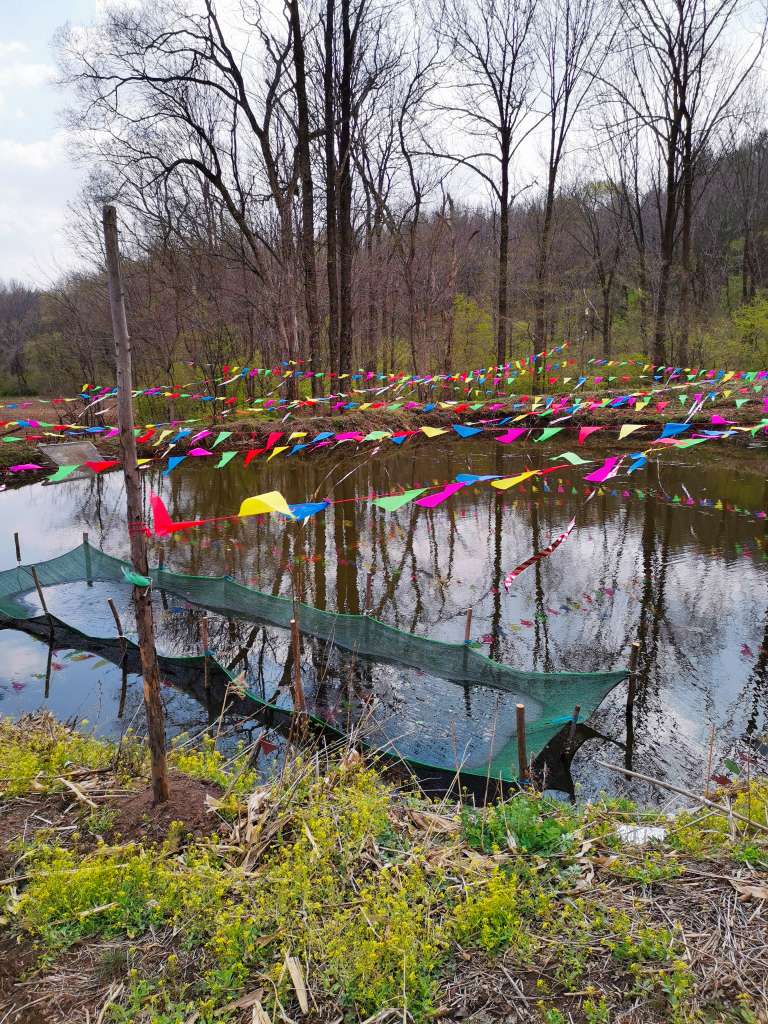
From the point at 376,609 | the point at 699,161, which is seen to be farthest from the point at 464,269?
the point at 376,609

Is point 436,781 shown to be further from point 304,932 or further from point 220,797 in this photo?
point 304,932

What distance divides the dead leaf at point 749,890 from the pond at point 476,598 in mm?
2068

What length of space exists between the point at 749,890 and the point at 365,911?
1.93 metres

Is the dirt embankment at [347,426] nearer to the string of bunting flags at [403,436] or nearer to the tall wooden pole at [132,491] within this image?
the string of bunting flags at [403,436]

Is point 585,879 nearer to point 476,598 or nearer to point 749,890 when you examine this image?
point 749,890

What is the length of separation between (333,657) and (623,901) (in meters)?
4.92

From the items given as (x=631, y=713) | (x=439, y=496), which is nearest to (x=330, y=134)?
(x=439, y=496)

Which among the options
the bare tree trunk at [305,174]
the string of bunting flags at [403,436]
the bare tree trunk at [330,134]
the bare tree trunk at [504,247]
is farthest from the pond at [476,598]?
the bare tree trunk at [504,247]

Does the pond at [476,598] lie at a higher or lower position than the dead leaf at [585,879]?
lower

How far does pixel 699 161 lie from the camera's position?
2231 cm

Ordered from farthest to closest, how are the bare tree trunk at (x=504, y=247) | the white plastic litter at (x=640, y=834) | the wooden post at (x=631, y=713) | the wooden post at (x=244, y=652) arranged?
the bare tree trunk at (x=504, y=247)
the wooden post at (x=244, y=652)
the wooden post at (x=631, y=713)
the white plastic litter at (x=640, y=834)

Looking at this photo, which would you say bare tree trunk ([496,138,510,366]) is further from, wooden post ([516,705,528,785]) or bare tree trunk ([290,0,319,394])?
wooden post ([516,705,528,785])

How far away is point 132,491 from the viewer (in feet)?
11.3

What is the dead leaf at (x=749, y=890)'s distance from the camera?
3.05 m
